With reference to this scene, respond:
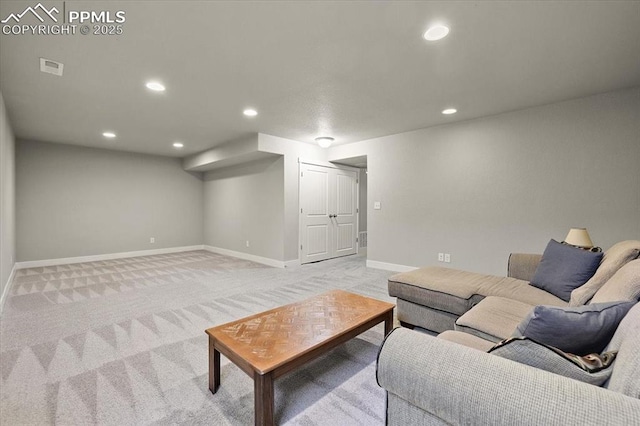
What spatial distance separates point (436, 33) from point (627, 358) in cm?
216

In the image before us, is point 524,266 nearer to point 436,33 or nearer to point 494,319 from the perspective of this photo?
point 494,319

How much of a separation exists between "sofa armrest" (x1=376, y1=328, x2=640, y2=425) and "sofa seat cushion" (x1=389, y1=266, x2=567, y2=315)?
1420mm

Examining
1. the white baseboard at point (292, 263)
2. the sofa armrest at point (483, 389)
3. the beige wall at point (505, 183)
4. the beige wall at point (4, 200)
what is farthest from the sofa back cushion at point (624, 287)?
the beige wall at point (4, 200)

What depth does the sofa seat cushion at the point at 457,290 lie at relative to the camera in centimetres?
213

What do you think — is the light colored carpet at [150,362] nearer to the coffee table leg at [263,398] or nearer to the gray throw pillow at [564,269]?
the coffee table leg at [263,398]

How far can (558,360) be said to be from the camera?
2.80 ft

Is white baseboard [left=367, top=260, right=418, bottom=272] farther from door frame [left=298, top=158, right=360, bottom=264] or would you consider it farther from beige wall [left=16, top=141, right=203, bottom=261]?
beige wall [left=16, top=141, right=203, bottom=261]

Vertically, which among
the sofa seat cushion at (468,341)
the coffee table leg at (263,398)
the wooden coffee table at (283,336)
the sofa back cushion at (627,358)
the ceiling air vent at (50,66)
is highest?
the ceiling air vent at (50,66)

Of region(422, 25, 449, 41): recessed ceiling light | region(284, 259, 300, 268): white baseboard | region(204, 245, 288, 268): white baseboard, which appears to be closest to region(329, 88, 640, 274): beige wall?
region(284, 259, 300, 268): white baseboard

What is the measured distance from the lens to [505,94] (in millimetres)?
3141

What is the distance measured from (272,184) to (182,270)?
228 centimetres

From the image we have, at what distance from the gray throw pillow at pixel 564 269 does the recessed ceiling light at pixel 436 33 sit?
1942mm

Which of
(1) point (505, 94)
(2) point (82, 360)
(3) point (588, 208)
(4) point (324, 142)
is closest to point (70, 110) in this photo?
(2) point (82, 360)

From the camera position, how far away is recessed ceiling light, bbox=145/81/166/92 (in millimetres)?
2877
